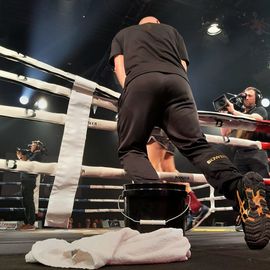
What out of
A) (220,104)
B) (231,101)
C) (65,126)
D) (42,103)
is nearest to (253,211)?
(65,126)

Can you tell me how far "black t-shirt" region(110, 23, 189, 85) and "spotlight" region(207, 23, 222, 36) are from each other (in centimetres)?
458

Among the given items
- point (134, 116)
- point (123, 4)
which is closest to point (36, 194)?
point (123, 4)

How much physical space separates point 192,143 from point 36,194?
12.4 feet

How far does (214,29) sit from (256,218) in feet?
17.7

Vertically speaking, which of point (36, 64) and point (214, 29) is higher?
point (214, 29)

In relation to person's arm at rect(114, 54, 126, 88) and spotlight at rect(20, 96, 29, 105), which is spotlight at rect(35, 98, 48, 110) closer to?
spotlight at rect(20, 96, 29, 105)

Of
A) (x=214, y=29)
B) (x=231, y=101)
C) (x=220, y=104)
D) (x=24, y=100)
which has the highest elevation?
(x=214, y=29)

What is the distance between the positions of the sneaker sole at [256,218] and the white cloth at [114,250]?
25cm

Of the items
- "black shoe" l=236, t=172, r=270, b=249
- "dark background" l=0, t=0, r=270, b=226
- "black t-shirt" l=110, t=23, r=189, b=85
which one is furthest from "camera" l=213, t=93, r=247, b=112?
"dark background" l=0, t=0, r=270, b=226

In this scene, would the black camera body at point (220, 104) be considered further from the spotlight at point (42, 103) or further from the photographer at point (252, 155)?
the spotlight at point (42, 103)

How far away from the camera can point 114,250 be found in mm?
976

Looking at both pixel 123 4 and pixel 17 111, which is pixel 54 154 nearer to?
pixel 123 4

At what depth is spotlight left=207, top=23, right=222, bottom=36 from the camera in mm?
6002

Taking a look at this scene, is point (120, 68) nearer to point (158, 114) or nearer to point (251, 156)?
point (158, 114)
